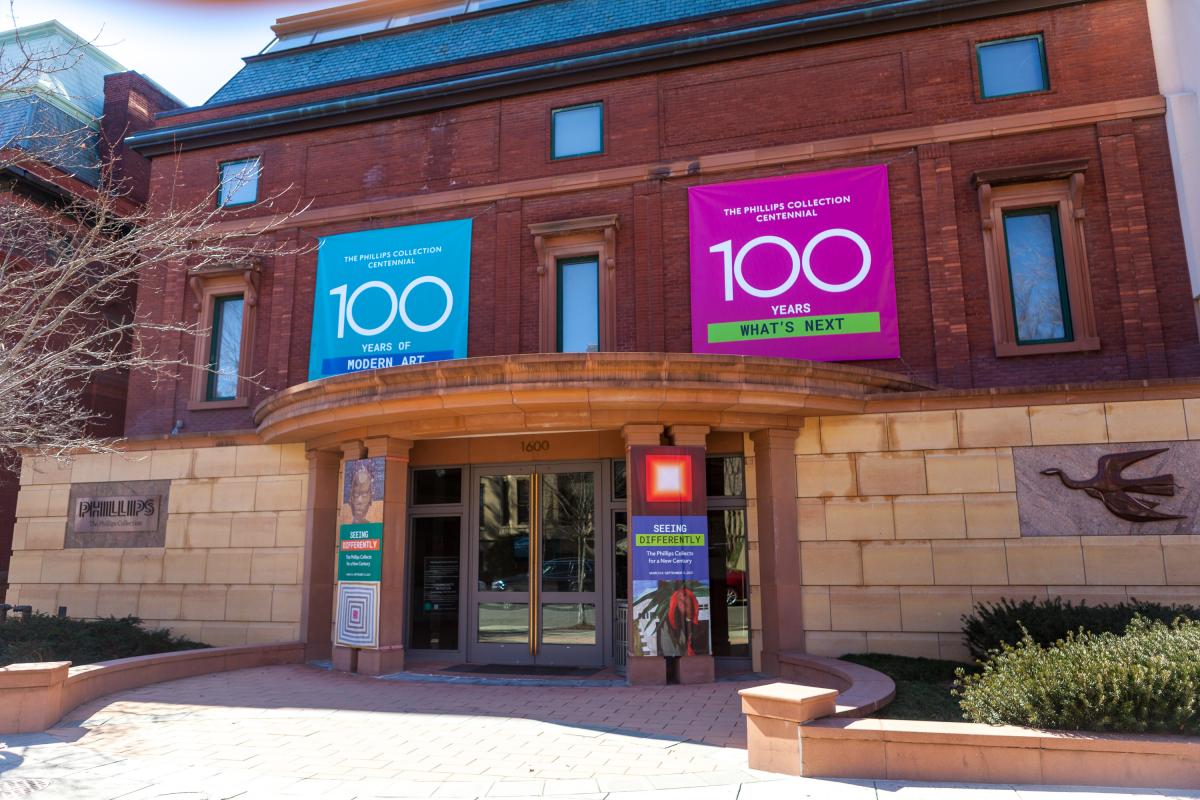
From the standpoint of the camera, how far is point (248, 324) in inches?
683

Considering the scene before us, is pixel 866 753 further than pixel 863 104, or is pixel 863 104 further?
pixel 863 104

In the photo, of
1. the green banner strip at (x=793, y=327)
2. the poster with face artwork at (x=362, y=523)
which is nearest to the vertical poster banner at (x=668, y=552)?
the green banner strip at (x=793, y=327)

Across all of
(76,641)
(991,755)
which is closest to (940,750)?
(991,755)

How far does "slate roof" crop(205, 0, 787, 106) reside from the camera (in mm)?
17391

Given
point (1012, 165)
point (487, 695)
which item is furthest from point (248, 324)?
point (1012, 165)

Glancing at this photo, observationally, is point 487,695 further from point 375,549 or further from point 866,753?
point 866,753

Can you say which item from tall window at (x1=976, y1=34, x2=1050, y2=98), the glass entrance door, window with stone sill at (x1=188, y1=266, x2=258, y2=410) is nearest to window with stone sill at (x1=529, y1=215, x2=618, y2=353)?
the glass entrance door

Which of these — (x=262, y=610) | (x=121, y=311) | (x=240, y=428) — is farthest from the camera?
(x=121, y=311)

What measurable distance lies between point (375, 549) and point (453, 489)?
6.75 feet

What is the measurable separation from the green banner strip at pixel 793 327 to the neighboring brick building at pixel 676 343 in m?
0.05

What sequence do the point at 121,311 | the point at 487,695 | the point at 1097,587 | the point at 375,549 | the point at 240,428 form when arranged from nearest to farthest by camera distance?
the point at 487,695
the point at 1097,587
the point at 375,549
the point at 240,428
the point at 121,311

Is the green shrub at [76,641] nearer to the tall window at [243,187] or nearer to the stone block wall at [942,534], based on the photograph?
the tall window at [243,187]

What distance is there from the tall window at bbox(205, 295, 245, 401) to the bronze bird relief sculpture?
49.5 ft

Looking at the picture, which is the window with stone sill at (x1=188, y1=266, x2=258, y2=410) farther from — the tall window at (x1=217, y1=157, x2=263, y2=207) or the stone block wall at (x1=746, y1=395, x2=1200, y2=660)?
the stone block wall at (x1=746, y1=395, x2=1200, y2=660)
